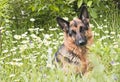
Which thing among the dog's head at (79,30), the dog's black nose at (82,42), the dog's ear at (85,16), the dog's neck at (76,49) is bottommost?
the dog's neck at (76,49)

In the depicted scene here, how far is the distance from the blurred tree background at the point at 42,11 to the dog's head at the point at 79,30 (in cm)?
226

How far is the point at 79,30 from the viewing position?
22.2ft

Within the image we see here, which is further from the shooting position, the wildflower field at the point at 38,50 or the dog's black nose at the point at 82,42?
the dog's black nose at the point at 82,42

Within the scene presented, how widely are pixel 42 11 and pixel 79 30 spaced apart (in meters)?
2.95

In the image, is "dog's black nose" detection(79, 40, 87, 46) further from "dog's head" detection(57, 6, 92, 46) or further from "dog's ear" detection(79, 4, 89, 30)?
"dog's ear" detection(79, 4, 89, 30)

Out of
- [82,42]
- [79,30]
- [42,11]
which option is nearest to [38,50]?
[79,30]

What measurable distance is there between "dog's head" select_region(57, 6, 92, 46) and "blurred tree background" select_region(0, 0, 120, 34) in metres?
2.26

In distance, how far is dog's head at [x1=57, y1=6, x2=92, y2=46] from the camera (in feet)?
21.5

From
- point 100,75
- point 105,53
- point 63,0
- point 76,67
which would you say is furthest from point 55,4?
point 100,75

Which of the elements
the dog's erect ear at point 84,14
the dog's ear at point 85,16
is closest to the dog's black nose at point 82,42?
the dog's ear at point 85,16

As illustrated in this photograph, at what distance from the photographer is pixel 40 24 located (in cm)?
1002

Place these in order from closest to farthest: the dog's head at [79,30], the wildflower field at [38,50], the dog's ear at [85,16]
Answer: the wildflower field at [38,50] < the dog's head at [79,30] < the dog's ear at [85,16]

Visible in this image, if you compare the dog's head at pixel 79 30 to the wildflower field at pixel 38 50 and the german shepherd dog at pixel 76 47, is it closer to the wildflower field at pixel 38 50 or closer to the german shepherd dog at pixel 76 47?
the german shepherd dog at pixel 76 47

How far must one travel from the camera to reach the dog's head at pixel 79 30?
656 centimetres
